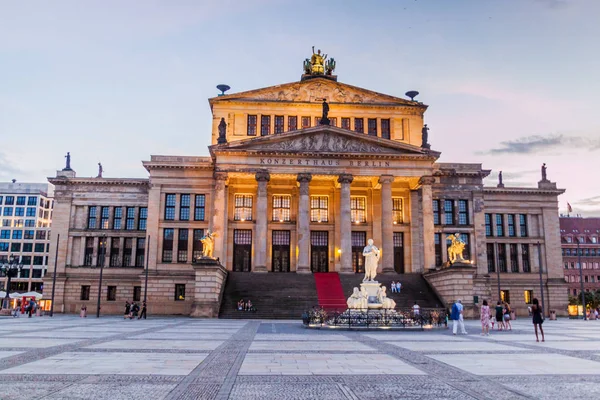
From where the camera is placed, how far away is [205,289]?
46781 mm

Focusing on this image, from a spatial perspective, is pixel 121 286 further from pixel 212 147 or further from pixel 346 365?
pixel 346 365

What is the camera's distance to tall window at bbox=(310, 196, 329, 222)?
209ft

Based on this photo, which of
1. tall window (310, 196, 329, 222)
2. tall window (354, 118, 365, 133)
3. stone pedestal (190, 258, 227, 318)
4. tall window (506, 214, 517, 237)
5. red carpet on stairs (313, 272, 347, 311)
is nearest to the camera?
stone pedestal (190, 258, 227, 318)

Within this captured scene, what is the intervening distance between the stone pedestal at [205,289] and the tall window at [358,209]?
21.9 meters

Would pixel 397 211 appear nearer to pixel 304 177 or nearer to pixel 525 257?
pixel 304 177

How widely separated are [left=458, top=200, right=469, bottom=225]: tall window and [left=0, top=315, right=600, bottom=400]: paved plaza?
→ 42918 millimetres

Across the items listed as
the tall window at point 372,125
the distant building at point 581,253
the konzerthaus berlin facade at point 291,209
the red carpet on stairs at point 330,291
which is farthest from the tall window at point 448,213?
the distant building at point 581,253

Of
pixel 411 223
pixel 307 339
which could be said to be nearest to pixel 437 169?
pixel 411 223

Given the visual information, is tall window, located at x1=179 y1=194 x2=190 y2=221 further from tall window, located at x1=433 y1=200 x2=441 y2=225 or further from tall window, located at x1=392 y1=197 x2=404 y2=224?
tall window, located at x1=433 y1=200 x2=441 y2=225

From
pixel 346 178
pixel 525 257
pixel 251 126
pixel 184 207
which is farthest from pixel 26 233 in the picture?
pixel 525 257

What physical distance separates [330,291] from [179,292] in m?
19.5

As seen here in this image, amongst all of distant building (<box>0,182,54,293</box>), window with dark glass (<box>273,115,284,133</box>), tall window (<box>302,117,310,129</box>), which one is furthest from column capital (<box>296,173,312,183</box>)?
distant building (<box>0,182,54,293</box>)

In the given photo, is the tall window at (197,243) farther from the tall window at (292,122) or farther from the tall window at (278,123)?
the tall window at (292,122)

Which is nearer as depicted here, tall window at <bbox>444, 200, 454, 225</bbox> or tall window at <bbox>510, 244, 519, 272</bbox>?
tall window at <bbox>444, 200, 454, 225</bbox>
